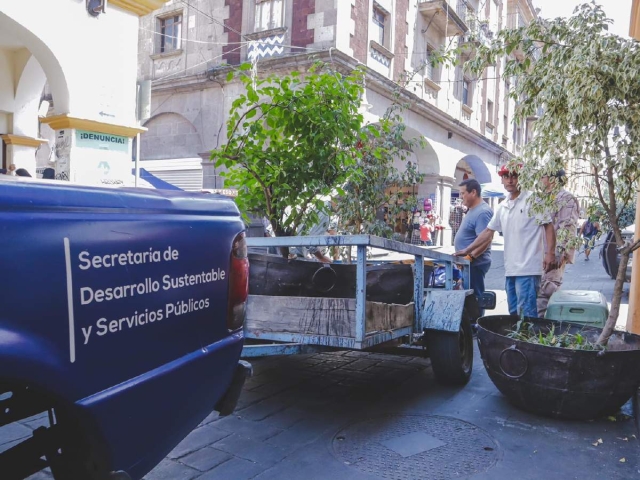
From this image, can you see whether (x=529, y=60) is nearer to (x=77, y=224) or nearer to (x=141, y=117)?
(x=77, y=224)

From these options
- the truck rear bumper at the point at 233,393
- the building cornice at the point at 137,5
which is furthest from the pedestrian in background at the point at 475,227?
the building cornice at the point at 137,5

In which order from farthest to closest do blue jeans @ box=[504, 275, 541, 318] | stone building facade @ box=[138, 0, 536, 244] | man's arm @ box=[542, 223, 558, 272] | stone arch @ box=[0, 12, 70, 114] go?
stone building facade @ box=[138, 0, 536, 244]
stone arch @ box=[0, 12, 70, 114]
blue jeans @ box=[504, 275, 541, 318]
man's arm @ box=[542, 223, 558, 272]

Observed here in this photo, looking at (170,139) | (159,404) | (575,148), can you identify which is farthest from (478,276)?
(170,139)

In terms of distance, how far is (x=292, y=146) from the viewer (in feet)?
16.9

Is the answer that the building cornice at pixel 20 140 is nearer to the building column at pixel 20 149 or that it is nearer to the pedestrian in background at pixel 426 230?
the building column at pixel 20 149

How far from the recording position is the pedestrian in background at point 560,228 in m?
4.21

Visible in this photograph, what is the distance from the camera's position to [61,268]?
162cm

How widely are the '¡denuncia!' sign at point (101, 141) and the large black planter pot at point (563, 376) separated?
6.51m

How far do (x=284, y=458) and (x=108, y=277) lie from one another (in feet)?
6.20

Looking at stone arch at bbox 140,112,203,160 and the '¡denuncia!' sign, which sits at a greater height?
stone arch at bbox 140,112,203,160

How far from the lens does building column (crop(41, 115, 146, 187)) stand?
7.84m

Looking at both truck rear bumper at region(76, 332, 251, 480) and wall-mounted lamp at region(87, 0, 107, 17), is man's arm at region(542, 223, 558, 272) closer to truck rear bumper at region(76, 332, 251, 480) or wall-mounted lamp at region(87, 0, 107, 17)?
truck rear bumper at region(76, 332, 251, 480)

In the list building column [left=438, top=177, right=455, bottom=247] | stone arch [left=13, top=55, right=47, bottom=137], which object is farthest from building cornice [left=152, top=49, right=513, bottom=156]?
stone arch [left=13, top=55, right=47, bottom=137]

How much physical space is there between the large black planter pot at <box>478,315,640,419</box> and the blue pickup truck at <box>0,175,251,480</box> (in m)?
2.20
